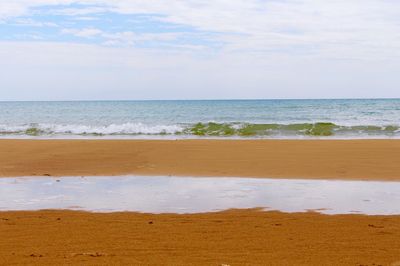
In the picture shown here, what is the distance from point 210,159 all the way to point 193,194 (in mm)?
5195

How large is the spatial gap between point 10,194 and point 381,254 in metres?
6.22

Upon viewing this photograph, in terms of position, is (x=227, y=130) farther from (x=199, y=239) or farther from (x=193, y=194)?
(x=199, y=239)

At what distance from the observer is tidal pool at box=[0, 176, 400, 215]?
24.3 ft

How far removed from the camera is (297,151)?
50.2ft

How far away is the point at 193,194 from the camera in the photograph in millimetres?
8555

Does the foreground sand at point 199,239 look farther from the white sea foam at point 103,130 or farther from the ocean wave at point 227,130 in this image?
the white sea foam at point 103,130

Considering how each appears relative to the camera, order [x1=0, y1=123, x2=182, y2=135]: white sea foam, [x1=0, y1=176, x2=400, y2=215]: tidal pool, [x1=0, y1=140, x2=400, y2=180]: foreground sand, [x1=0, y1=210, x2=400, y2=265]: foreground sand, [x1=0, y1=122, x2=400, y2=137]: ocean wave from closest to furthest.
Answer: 1. [x1=0, y1=210, x2=400, y2=265]: foreground sand
2. [x1=0, y1=176, x2=400, y2=215]: tidal pool
3. [x1=0, y1=140, x2=400, y2=180]: foreground sand
4. [x1=0, y1=122, x2=400, y2=137]: ocean wave
5. [x1=0, y1=123, x2=182, y2=135]: white sea foam

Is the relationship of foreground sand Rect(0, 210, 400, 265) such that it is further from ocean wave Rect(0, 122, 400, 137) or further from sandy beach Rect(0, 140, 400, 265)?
ocean wave Rect(0, 122, 400, 137)

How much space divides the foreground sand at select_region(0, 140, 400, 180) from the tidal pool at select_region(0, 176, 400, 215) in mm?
1009

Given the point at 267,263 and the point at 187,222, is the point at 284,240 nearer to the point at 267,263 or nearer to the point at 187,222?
the point at 267,263

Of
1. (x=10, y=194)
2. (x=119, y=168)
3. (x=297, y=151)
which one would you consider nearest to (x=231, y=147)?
(x=297, y=151)

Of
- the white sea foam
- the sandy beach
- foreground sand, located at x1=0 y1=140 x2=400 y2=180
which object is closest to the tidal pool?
the sandy beach

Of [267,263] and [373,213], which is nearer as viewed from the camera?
[267,263]

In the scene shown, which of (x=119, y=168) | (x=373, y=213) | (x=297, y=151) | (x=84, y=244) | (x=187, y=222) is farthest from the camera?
(x=297, y=151)
